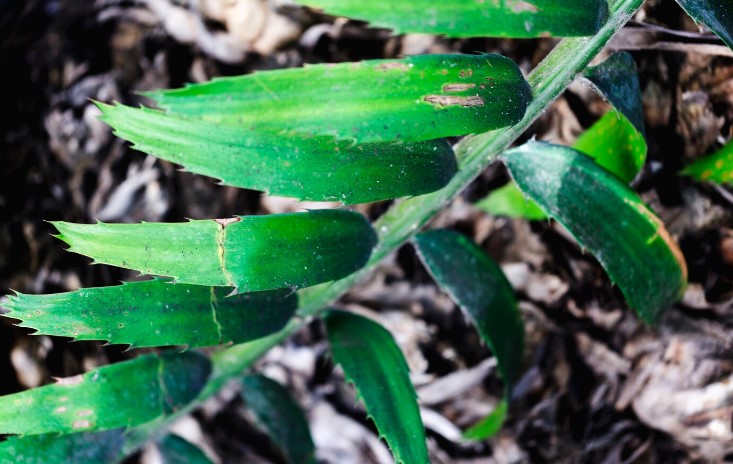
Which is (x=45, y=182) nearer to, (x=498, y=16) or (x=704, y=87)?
(x=498, y=16)

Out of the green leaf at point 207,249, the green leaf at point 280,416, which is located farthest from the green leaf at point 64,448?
the green leaf at point 207,249

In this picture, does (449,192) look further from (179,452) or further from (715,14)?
(179,452)

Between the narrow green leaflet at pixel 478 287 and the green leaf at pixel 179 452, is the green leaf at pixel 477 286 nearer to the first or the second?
the narrow green leaflet at pixel 478 287

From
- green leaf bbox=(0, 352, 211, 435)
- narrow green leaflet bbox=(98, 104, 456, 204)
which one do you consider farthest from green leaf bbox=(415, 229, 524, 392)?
green leaf bbox=(0, 352, 211, 435)

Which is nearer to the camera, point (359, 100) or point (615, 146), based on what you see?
point (359, 100)

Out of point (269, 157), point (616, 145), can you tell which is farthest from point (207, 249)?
point (616, 145)

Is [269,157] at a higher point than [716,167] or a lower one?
lower

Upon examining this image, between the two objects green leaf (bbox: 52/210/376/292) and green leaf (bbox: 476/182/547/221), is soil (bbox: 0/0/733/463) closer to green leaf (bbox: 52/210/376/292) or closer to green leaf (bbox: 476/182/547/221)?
green leaf (bbox: 476/182/547/221)

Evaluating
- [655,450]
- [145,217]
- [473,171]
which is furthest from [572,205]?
[145,217]
